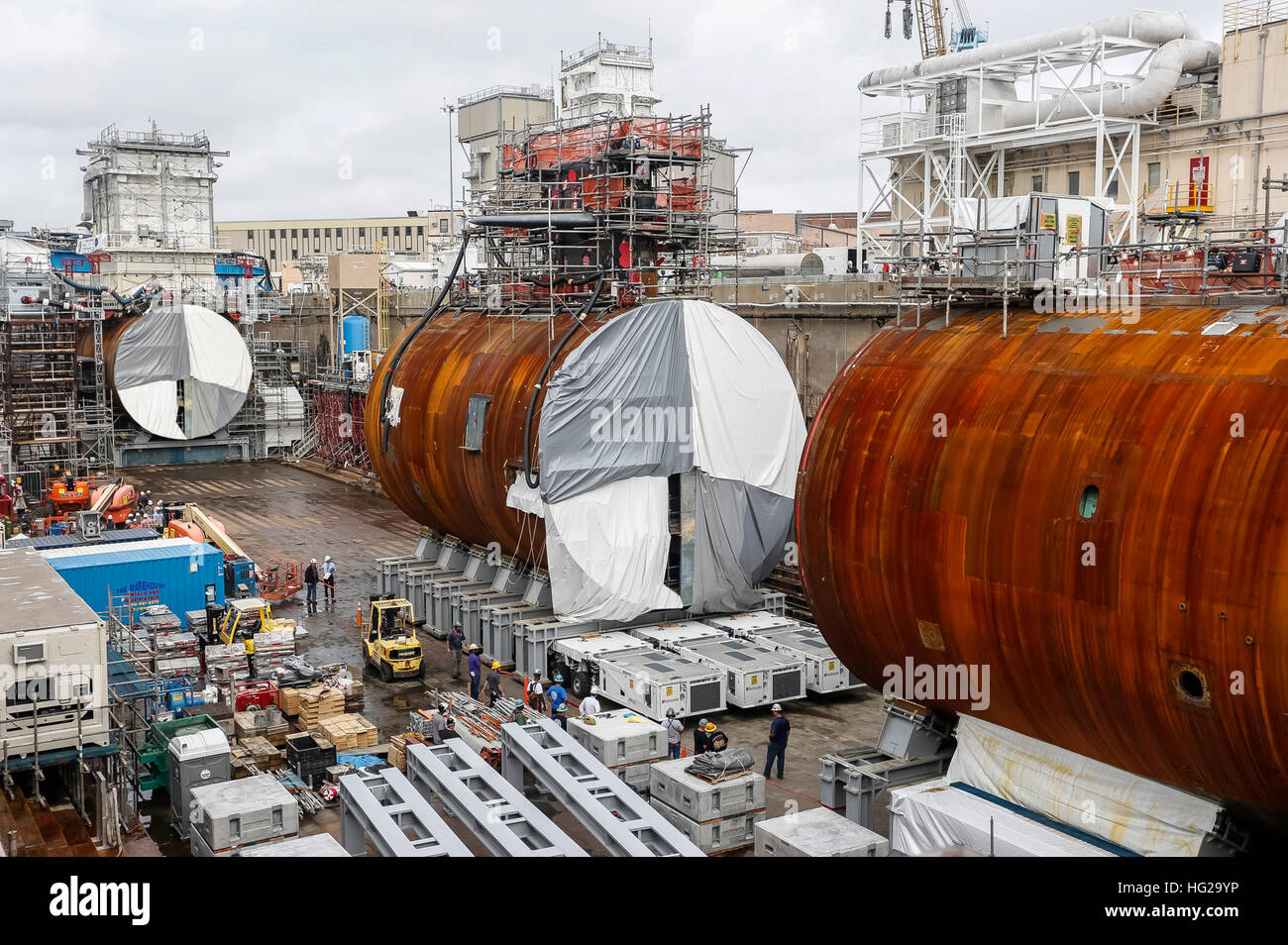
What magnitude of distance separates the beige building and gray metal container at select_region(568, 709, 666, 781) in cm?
A: 13170

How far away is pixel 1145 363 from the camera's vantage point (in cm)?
1352

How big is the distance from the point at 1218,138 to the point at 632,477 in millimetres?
23867

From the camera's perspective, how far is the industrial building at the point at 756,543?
1316 cm

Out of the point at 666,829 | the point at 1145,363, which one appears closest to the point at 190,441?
the point at 666,829

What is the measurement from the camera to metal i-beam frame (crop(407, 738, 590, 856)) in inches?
582

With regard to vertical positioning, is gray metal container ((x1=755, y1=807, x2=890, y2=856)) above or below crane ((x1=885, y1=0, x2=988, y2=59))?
below

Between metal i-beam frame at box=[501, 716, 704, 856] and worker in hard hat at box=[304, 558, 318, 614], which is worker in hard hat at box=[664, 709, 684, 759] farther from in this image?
worker in hard hat at box=[304, 558, 318, 614]

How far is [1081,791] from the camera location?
1431cm

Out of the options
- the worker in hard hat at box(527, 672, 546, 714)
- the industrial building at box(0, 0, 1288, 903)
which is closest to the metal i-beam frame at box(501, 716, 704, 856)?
the industrial building at box(0, 0, 1288, 903)

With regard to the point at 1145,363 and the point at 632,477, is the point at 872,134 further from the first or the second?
the point at 1145,363

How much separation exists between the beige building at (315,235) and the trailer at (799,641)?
4949 inches

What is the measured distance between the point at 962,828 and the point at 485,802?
6.12 m
